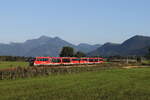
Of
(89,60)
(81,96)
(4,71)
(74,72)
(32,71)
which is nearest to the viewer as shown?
(81,96)

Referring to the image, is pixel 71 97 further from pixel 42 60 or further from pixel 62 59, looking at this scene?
pixel 62 59

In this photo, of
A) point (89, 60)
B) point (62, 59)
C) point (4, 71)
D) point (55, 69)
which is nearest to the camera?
point (4, 71)

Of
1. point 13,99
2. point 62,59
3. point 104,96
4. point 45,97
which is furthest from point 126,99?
point 62,59

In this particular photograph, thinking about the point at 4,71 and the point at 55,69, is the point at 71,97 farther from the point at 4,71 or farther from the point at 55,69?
the point at 55,69

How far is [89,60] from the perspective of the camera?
74.1 m

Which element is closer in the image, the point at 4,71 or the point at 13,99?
the point at 13,99

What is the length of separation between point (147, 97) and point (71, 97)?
5.12m

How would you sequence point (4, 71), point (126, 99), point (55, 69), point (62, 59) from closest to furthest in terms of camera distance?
point (126, 99) → point (4, 71) → point (55, 69) → point (62, 59)

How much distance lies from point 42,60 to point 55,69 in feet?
57.3

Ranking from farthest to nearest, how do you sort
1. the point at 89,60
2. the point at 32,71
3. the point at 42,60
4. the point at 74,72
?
the point at 89,60 < the point at 42,60 < the point at 74,72 < the point at 32,71

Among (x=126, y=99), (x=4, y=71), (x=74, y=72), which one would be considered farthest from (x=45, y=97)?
(x=74, y=72)

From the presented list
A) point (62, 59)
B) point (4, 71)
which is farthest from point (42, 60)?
point (4, 71)

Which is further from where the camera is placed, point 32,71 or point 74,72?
point 74,72

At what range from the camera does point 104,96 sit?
57.9 feet
